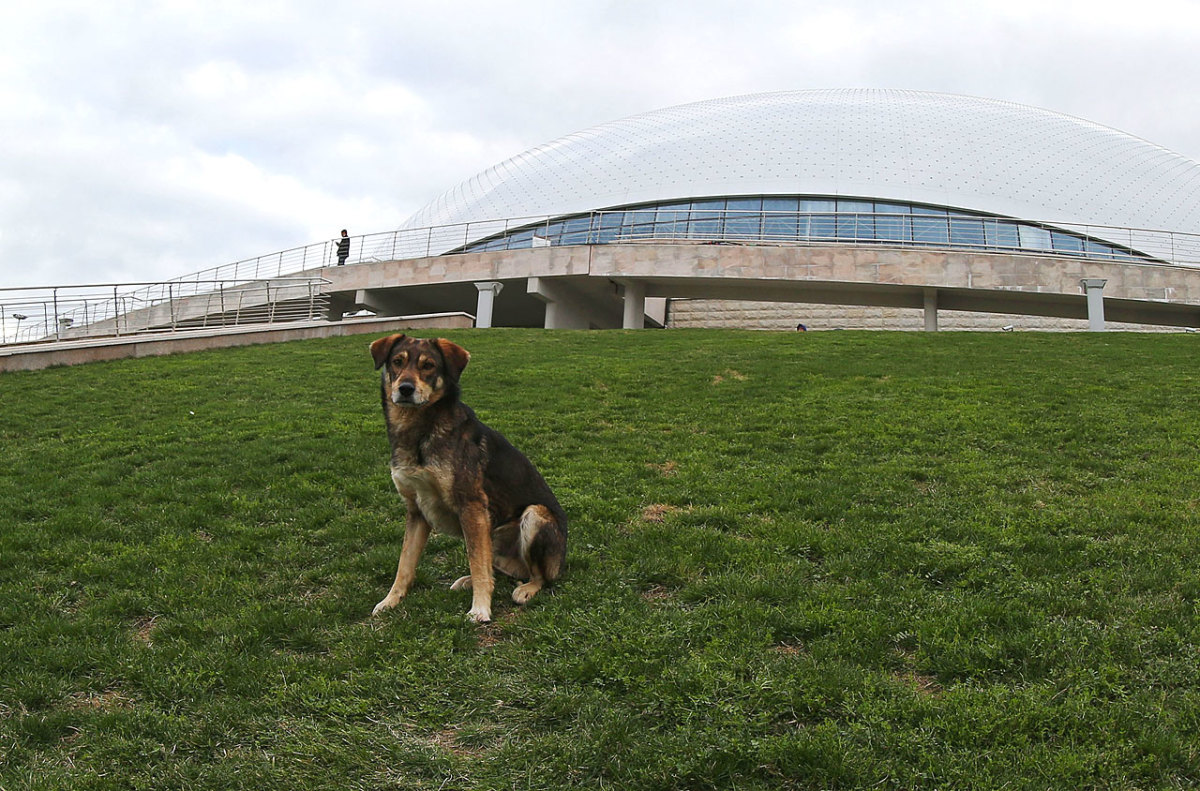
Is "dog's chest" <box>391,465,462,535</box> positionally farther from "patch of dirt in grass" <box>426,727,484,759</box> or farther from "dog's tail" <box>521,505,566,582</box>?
"patch of dirt in grass" <box>426,727,484,759</box>

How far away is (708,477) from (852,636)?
347 cm

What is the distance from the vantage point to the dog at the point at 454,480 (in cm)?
460

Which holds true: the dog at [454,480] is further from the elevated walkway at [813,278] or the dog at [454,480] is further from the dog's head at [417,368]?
the elevated walkway at [813,278]

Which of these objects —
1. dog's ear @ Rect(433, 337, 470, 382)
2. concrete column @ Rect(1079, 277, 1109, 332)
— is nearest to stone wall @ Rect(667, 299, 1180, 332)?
concrete column @ Rect(1079, 277, 1109, 332)

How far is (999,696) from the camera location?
142 inches

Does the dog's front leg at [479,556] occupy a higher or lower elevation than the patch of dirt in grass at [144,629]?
higher

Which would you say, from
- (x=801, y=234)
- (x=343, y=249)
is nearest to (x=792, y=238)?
(x=801, y=234)

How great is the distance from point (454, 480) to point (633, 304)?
26.5 metres

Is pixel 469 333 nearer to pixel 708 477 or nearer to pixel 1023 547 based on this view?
pixel 708 477

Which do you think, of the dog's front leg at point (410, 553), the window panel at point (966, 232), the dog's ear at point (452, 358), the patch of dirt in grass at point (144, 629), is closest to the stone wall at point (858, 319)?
the window panel at point (966, 232)

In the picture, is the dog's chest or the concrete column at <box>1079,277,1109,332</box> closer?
the dog's chest

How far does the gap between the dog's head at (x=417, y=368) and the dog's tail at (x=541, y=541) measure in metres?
0.84

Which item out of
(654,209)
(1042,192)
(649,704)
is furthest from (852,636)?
(1042,192)

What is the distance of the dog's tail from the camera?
4.95 metres
